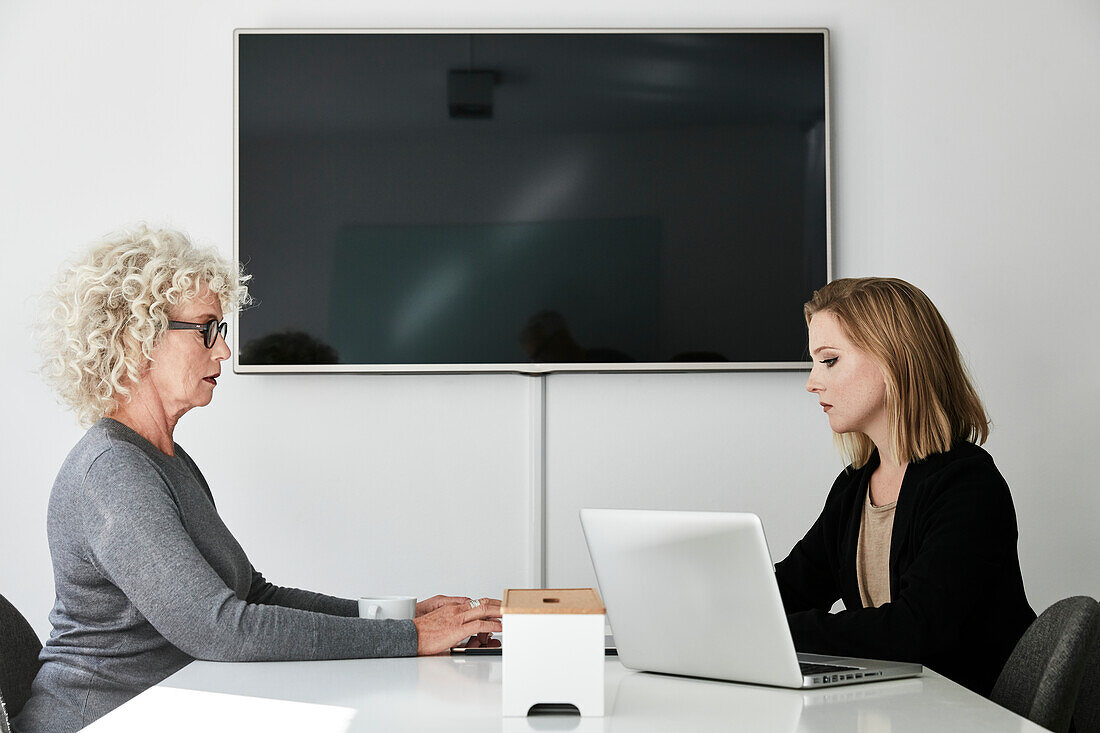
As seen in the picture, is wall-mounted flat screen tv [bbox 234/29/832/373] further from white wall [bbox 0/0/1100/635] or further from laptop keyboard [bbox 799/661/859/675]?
laptop keyboard [bbox 799/661/859/675]

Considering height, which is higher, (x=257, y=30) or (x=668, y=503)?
(x=257, y=30)

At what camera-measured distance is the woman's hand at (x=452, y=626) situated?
1604 millimetres

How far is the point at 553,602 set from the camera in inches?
49.6

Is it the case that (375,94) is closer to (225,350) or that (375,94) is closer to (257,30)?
(257,30)

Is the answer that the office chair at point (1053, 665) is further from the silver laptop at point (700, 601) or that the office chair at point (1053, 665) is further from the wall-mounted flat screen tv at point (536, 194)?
the wall-mounted flat screen tv at point (536, 194)

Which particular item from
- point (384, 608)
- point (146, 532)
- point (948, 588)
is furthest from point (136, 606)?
point (948, 588)

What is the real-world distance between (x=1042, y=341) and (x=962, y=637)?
1.41m

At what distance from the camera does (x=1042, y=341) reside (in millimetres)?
2865

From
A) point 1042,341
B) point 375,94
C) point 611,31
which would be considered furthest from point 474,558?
point 1042,341

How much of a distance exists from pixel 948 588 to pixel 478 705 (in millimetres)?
799

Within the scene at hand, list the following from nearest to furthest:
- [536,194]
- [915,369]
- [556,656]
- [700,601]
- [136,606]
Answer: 1. [556,656]
2. [700,601]
3. [136,606]
4. [915,369]
5. [536,194]

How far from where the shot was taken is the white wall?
9.26ft

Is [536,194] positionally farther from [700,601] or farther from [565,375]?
[700,601]

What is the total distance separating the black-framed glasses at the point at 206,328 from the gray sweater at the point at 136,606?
0.72ft
